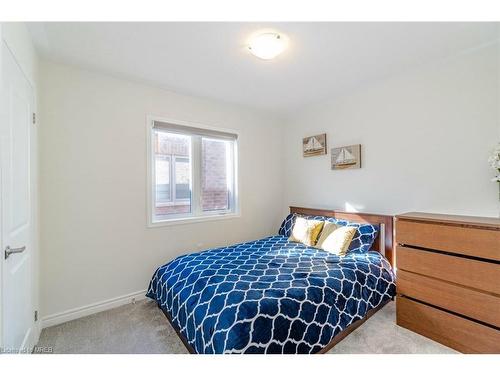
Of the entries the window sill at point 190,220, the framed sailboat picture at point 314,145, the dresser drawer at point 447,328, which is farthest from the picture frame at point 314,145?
the dresser drawer at point 447,328

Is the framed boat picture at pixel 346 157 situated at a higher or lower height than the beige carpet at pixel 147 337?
higher

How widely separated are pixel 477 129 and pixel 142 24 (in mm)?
2824

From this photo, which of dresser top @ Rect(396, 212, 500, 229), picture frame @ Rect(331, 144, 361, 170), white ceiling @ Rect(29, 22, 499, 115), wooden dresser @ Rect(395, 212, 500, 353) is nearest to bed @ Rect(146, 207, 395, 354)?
wooden dresser @ Rect(395, 212, 500, 353)

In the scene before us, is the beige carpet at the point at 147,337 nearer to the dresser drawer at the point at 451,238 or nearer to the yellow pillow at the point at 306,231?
the dresser drawer at the point at 451,238

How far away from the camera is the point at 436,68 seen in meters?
2.25

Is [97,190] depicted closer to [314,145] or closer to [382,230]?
[314,145]

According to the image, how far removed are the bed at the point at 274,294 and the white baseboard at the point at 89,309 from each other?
32cm

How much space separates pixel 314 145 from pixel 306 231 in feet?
4.16

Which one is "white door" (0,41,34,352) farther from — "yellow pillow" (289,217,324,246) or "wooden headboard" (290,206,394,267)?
"wooden headboard" (290,206,394,267)

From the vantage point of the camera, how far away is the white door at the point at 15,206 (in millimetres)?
1243

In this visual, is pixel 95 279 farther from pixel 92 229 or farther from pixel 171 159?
→ pixel 171 159

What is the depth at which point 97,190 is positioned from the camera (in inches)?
92.5

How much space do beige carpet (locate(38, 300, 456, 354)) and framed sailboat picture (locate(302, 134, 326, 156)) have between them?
79.8 inches
